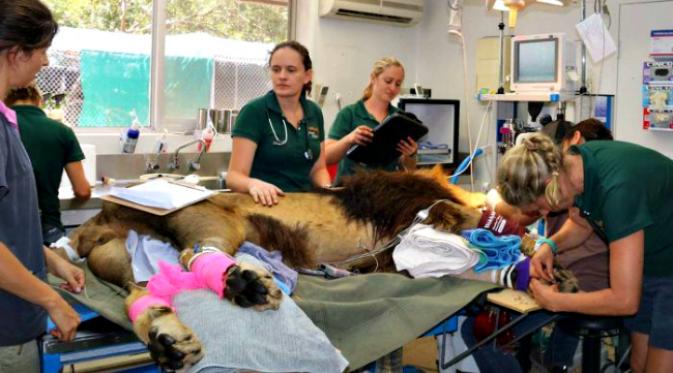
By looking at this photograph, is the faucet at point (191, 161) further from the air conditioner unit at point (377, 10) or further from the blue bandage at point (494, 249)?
the blue bandage at point (494, 249)

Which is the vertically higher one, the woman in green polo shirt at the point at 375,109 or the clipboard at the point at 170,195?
the woman in green polo shirt at the point at 375,109

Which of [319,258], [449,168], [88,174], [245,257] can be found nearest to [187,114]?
[88,174]

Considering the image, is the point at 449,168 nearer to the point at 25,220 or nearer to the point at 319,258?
the point at 319,258

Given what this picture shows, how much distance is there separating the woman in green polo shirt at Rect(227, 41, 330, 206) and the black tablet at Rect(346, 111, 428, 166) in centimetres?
32

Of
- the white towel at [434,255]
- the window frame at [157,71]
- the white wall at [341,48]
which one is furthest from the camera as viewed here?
the white wall at [341,48]

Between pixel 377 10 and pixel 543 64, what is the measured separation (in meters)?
1.45

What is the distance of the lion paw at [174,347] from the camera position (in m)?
1.58

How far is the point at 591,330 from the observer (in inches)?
77.2

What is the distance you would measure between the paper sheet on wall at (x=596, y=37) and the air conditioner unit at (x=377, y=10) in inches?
62.5

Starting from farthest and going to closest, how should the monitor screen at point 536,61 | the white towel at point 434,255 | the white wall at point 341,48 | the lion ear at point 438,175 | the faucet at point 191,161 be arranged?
the white wall at point 341,48 → the faucet at point 191,161 → the monitor screen at point 536,61 → the lion ear at point 438,175 → the white towel at point 434,255

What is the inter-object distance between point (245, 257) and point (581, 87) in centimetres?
249

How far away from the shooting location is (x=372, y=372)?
2293mm

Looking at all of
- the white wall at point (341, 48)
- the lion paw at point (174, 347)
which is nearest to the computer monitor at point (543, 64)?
the white wall at point (341, 48)

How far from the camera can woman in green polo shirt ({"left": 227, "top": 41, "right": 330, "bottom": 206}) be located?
9.11ft
